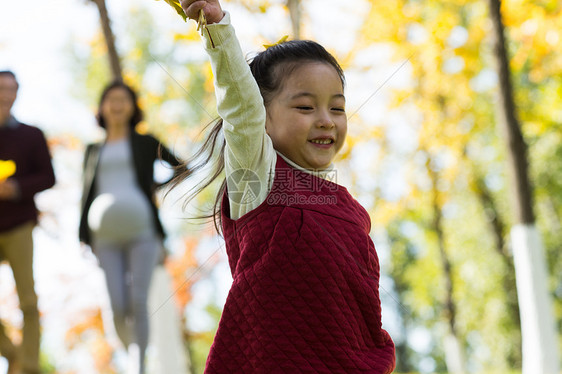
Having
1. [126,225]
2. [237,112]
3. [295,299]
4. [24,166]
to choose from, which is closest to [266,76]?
[237,112]

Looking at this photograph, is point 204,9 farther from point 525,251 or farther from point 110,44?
point 110,44

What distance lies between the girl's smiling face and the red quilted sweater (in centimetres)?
12

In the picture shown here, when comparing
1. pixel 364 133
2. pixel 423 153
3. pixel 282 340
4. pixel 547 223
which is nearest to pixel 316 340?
pixel 282 340

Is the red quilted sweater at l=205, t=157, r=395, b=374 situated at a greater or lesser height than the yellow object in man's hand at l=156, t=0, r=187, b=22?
lesser

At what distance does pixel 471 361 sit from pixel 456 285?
14.1 ft

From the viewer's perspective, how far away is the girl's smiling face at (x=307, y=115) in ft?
5.55

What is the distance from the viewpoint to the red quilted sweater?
156cm

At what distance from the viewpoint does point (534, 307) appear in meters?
5.26

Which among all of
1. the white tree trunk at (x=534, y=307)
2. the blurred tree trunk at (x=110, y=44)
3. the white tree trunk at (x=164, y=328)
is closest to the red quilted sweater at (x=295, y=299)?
the white tree trunk at (x=534, y=307)

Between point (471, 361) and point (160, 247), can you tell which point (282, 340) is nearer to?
point (160, 247)

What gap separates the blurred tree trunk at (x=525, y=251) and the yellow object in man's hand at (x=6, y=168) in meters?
4.02

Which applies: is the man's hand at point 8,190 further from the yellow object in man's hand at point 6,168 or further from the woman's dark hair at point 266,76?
the woman's dark hair at point 266,76

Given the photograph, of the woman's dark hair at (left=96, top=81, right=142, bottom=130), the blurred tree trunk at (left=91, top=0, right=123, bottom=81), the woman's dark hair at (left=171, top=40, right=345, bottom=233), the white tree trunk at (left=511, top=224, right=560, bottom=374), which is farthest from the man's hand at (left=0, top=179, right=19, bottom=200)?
the white tree trunk at (left=511, top=224, right=560, bottom=374)

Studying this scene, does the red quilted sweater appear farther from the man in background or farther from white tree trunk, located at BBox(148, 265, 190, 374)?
white tree trunk, located at BBox(148, 265, 190, 374)
